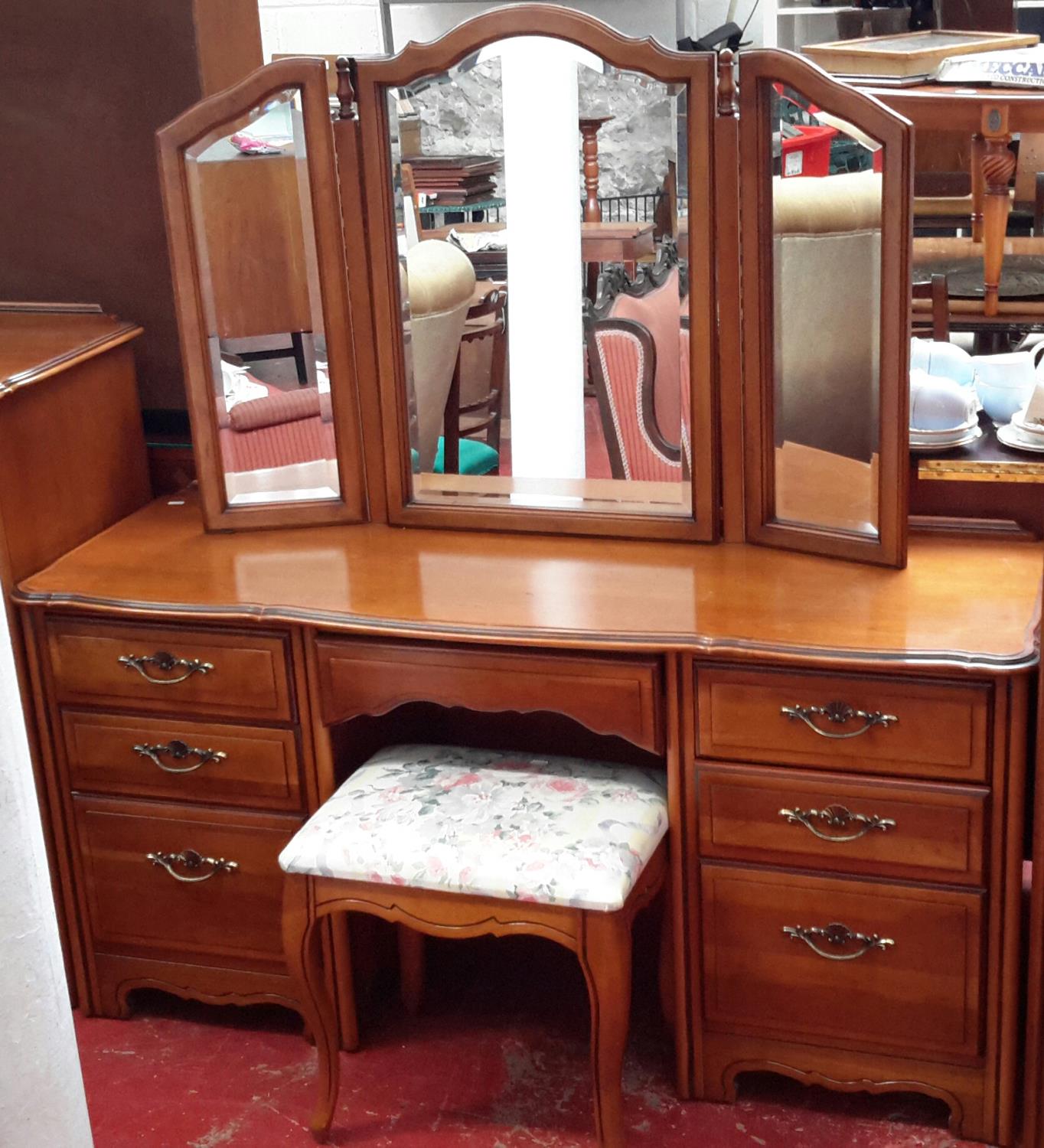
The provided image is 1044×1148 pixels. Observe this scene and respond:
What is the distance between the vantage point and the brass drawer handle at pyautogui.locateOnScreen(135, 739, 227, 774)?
2186 mm

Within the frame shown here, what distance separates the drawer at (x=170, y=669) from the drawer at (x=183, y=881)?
176mm

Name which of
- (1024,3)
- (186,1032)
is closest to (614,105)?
(186,1032)

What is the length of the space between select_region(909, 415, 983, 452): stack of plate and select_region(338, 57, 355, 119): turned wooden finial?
95 centimetres

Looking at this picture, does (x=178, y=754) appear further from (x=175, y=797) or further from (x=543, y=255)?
(x=543, y=255)

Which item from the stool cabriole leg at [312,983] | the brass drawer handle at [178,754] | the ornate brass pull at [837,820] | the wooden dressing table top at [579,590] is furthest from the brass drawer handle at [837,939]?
the brass drawer handle at [178,754]

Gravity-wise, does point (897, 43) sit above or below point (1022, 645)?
above

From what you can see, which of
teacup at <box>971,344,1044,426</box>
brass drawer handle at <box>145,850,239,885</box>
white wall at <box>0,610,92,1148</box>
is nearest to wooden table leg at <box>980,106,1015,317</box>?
teacup at <box>971,344,1044,426</box>

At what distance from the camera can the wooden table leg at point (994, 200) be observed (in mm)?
3215

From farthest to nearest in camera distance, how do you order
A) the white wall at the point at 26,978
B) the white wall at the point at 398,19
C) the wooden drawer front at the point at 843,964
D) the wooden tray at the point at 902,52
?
the white wall at the point at 398,19, the wooden tray at the point at 902,52, the wooden drawer front at the point at 843,964, the white wall at the point at 26,978

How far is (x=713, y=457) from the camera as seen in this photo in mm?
2174

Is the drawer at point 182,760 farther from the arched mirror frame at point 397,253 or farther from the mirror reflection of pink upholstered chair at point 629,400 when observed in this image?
the mirror reflection of pink upholstered chair at point 629,400

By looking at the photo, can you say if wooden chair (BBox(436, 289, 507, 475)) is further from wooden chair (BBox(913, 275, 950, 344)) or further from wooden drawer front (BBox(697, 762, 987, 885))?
wooden chair (BBox(913, 275, 950, 344))

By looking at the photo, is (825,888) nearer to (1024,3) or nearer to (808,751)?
(808,751)

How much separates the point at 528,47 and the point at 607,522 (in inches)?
27.2
